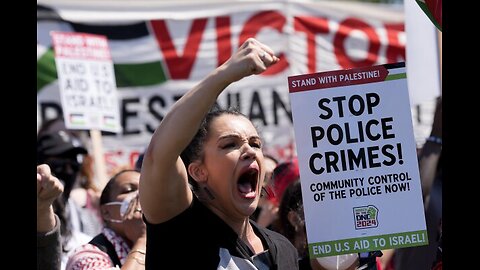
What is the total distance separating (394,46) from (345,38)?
530 millimetres

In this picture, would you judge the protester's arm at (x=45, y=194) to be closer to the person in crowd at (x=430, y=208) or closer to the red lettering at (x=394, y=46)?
the person in crowd at (x=430, y=208)

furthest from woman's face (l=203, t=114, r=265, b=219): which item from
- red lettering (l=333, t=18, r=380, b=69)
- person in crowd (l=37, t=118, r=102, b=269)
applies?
red lettering (l=333, t=18, r=380, b=69)

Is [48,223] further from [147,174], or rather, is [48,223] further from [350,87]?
[350,87]

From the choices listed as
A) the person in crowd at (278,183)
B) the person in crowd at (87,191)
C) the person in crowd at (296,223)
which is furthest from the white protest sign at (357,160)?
the person in crowd at (87,191)

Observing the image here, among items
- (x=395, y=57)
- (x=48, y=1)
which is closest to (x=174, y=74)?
(x=48, y=1)

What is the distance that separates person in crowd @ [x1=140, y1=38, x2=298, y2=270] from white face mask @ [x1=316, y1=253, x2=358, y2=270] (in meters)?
0.48

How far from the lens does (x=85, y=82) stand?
314 inches

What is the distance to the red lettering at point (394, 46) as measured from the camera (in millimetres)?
11172

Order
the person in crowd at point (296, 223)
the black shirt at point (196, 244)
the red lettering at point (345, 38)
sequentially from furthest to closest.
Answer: the red lettering at point (345, 38) < the person in crowd at point (296, 223) < the black shirt at point (196, 244)

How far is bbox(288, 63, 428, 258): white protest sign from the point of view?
3805mm

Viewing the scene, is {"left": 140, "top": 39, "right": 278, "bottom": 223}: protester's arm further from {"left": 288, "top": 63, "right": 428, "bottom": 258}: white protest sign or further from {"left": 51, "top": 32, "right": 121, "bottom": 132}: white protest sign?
{"left": 51, "top": 32, "right": 121, "bottom": 132}: white protest sign

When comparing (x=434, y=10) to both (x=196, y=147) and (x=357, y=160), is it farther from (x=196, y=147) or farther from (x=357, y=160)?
(x=196, y=147)

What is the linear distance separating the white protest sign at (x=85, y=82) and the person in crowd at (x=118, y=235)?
Answer: 2388 mm
